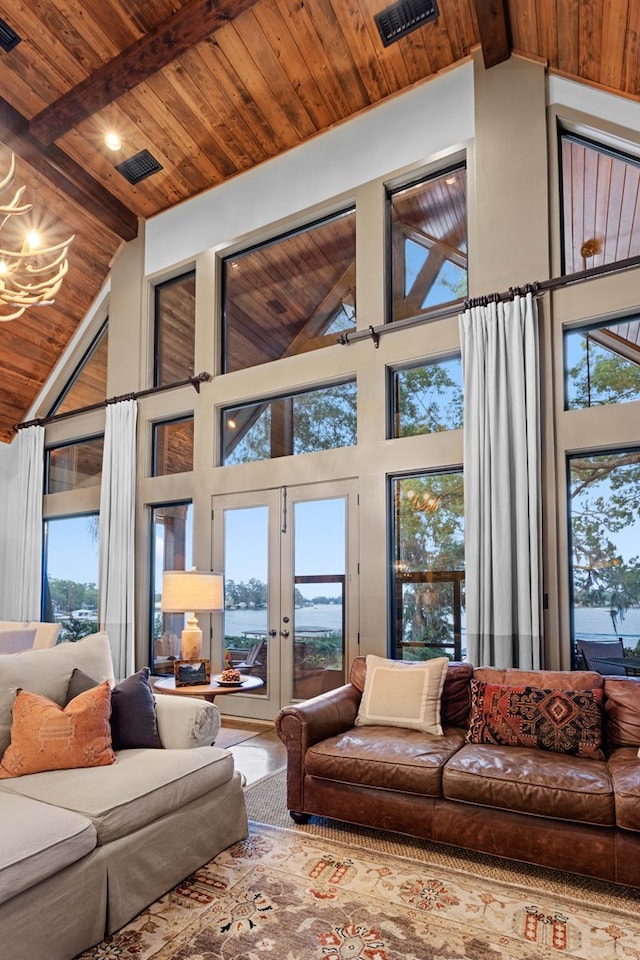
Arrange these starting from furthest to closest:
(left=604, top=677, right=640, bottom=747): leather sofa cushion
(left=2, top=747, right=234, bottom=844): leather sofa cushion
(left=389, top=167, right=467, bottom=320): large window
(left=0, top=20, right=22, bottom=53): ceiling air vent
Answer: (left=389, top=167, right=467, bottom=320): large window → (left=0, top=20, right=22, bottom=53): ceiling air vent → (left=604, top=677, right=640, bottom=747): leather sofa cushion → (left=2, top=747, right=234, bottom=844): leather sofa cushion

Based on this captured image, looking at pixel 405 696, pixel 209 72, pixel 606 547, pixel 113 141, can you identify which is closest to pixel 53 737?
pixel 405 696

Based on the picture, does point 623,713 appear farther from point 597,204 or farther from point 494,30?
point 494,30

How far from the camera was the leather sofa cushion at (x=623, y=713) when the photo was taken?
9.94ft

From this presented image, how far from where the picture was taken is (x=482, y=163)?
15.8 feet

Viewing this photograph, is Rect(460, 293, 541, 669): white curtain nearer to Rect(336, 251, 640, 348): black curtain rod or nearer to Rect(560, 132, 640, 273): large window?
Rect(336, 251, 640, 348): black curtain rod

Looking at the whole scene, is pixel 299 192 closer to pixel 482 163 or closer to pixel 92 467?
pixel 482 163

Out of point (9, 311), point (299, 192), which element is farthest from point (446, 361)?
point (9, 311)

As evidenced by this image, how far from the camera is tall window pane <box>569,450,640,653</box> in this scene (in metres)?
4.06

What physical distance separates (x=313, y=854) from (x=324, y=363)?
3.72 meters

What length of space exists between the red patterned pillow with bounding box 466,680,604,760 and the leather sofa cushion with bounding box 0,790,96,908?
1.85 meters

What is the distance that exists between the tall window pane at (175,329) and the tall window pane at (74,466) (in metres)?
1.17

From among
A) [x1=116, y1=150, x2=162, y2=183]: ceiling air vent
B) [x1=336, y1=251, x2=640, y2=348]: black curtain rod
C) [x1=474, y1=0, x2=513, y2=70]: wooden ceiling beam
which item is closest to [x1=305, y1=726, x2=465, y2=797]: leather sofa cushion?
[x1=336, y1=251, x2=640, y2=348]: black curtain rod

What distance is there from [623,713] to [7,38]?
6140 millimetres

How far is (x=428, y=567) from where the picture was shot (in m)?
4.80
